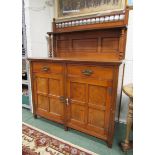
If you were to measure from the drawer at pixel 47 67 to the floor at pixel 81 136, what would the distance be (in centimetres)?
75

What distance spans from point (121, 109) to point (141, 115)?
4.46 feet

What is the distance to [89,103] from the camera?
140cm

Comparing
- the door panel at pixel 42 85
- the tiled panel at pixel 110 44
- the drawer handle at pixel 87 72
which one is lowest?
the door panel at pixel 42 85

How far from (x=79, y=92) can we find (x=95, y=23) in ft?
3.19

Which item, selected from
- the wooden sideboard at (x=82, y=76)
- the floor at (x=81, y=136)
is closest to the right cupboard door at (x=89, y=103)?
the wooden sideboard at (x=82, y=76)

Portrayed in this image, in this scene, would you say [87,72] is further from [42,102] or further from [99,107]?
[42,102]

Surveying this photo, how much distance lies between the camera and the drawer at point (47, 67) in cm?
152

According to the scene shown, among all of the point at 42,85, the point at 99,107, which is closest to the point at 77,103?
the point at 99,107

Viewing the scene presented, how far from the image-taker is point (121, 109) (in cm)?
186

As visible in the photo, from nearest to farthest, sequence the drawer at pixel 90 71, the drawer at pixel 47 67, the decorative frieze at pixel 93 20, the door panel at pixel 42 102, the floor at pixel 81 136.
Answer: the drawer at pixel 90 71 → the floor at pixel 81 136 → the drawer at pixel 47 67 → the decorative frieze at pixel 93 20 → the door panel at pixel 42 102

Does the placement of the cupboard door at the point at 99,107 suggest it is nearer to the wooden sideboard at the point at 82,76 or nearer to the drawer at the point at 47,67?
the wooden sideboard at the point at 82,76

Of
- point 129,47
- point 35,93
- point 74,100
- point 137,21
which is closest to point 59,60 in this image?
point 74,100

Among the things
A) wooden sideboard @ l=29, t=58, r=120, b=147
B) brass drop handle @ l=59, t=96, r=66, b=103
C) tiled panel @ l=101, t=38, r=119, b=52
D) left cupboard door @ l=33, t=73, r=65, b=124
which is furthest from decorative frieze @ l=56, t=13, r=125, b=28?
brass drop handle @ l=59, t=96, r=66, b=103

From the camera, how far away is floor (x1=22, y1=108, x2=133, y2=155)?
1.38 meters
